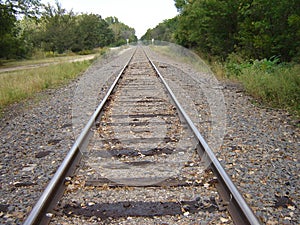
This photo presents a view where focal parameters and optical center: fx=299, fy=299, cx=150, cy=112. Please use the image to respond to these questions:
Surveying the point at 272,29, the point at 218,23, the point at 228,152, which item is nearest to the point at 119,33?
the point at 218,23

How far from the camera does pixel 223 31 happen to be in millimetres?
15953

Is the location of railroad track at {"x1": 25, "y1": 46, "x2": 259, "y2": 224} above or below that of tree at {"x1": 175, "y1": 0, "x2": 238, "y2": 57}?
below

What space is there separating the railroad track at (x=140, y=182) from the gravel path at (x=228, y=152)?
24cm

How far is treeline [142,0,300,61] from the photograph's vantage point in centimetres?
1011

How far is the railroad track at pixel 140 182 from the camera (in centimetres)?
267

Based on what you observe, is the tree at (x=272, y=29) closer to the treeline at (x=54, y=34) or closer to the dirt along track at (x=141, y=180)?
the dirt along track at (x=141, y=180)

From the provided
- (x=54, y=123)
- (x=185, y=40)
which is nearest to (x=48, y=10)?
(x=185, y=40)

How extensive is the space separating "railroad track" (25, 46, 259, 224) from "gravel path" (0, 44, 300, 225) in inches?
9.5

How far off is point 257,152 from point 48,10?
5454cm

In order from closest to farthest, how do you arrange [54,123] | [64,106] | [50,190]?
[50,190], [54,123], [64,106]

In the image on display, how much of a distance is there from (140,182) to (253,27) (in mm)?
10760

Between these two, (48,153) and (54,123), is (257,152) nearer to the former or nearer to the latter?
(48,153)

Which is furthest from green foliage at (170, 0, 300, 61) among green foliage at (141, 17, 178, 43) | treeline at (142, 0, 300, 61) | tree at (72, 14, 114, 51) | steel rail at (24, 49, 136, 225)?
tree at (72, 14, 114, 51)

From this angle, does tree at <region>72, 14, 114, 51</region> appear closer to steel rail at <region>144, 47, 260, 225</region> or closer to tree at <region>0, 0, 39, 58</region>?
tree at <region>0, 0, 39, 58</region>
